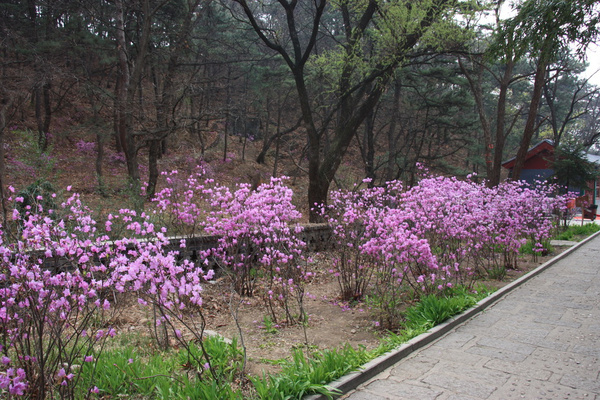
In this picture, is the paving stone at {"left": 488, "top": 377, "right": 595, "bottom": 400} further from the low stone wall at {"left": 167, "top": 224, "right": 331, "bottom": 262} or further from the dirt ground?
the low stone wall at {"left": 167, "top": 224, "right": 331, "bottom": 262}

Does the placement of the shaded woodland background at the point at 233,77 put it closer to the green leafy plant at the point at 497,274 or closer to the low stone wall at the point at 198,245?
the low stone wall at the point at 198,245

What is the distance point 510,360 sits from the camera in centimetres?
409

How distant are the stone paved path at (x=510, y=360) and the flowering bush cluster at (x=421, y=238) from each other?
0.91 m

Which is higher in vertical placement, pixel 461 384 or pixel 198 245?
pixel 198 245

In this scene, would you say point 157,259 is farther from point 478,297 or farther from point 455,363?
point 478,297

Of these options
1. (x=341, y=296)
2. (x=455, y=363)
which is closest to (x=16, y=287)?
(x=455, y=363)

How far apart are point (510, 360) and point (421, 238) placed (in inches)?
104

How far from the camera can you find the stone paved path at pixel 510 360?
3.44 meters

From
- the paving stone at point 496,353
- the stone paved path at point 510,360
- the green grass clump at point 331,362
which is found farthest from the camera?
the paving stone at point 496,353

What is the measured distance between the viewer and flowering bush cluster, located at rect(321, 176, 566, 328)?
17.9 ft

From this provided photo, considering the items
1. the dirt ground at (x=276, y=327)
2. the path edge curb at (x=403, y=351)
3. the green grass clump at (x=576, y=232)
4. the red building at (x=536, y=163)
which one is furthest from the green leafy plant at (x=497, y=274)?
the red building at (x=536, y=163)

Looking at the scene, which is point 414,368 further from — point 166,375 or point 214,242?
point 214,242

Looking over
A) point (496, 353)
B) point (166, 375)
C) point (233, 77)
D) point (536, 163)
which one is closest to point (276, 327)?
point (166, 375)

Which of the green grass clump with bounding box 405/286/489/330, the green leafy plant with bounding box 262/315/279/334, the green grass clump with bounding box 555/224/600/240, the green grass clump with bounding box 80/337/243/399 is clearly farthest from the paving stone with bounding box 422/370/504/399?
the green grass clump with bounding box 555/224/600/240
